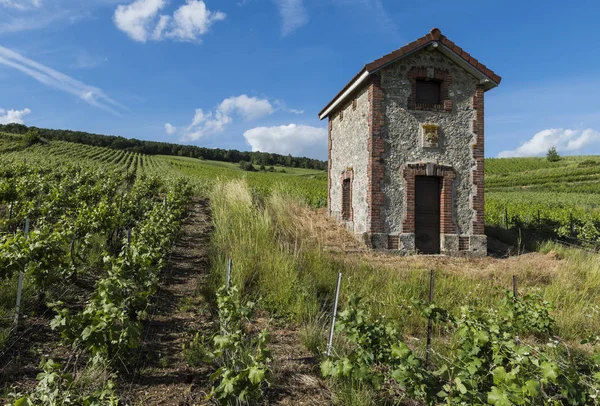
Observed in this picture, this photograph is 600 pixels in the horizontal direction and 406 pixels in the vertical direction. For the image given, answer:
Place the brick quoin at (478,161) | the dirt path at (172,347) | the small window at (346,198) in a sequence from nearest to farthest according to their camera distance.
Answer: the dirt path at (172,347) < the brick quoin at (478,161) < the small window at (346,198)

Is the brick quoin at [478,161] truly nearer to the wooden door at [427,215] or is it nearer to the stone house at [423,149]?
the stone house at [423,149]

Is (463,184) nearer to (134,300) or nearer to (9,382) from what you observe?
(134,300)

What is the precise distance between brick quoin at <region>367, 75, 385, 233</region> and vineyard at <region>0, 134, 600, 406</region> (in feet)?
2.90

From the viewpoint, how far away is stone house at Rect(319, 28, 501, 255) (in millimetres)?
9789

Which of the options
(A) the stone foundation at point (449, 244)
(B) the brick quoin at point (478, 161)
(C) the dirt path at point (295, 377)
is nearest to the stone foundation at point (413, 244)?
(A) the stone foundation at point (449, 244)

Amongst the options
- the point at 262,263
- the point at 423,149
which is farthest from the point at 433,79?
the point at 262,263

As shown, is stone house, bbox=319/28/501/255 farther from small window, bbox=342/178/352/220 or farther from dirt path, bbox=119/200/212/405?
dirt path, bbox=119/200/212/405

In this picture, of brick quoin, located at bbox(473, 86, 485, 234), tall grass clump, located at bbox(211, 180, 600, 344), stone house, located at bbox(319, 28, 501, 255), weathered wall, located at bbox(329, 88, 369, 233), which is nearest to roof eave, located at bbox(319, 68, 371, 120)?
stone house, located at bbox(319, 28, 501, 255)

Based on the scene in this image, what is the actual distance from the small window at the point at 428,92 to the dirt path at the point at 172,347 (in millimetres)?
7365

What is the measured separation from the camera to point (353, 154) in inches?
442

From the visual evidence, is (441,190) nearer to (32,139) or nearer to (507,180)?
(507,180)

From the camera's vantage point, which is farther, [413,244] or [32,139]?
[32,139]

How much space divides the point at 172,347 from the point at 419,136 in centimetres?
840

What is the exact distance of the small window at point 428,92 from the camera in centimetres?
1032
